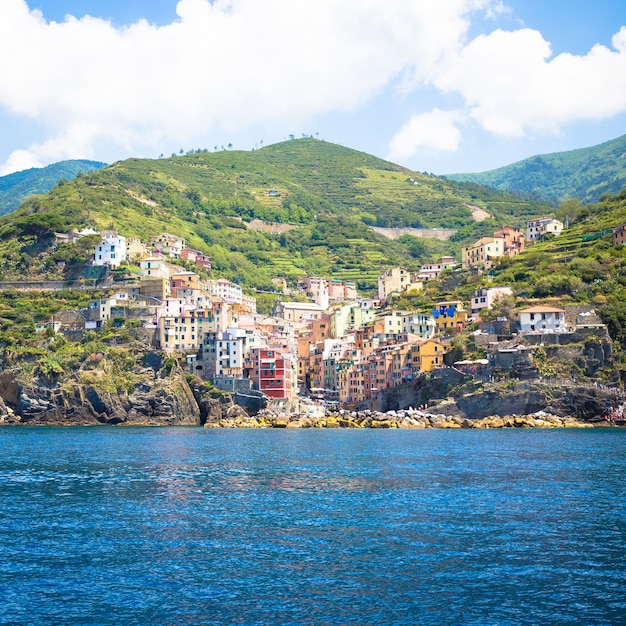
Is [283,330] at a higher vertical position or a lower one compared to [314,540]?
higher

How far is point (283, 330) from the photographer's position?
13212 cm

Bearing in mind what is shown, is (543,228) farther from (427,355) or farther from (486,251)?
(427,355)

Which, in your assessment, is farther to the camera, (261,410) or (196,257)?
(196,257)

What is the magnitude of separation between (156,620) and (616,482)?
26.1 metres

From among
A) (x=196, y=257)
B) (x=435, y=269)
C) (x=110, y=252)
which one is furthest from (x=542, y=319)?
(x=196, y=257)

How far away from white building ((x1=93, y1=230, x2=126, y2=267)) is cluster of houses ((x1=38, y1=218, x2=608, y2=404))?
0.46ft

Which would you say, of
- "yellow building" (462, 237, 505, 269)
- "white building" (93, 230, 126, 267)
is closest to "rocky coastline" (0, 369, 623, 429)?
"white building" (93, 230, 126, 267)

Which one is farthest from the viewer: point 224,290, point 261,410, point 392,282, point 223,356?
point 392,282

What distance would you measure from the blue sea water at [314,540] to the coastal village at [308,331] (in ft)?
152

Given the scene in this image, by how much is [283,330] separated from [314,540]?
10536 centimetres

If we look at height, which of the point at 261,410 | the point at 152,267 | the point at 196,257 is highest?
the point at 196,257

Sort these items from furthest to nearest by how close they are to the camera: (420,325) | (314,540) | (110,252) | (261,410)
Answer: (110,252) < (420,325) < (261,410) < (314,540)

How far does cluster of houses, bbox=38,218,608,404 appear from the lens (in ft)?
334

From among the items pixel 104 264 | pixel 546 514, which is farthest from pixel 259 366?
pixel 546 514
